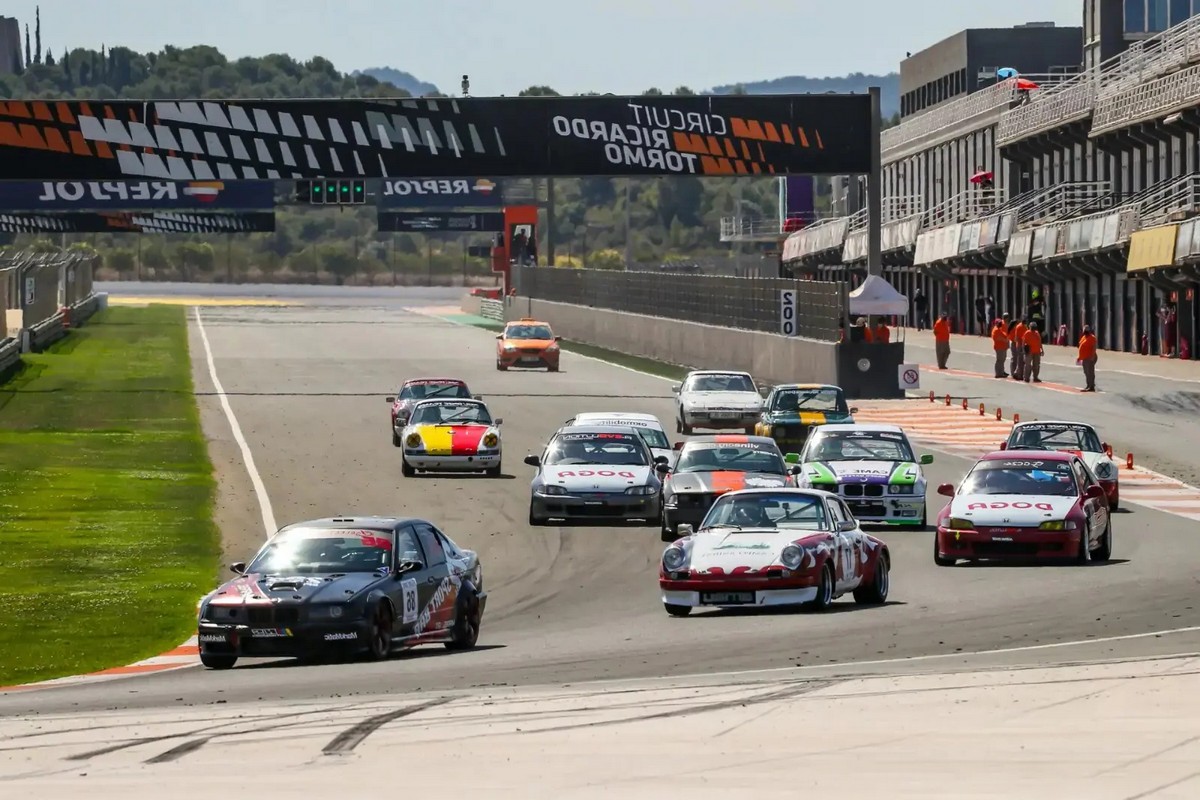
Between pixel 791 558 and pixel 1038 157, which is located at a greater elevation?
pixel 1038 157

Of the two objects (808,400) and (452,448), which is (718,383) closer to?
(808,400)

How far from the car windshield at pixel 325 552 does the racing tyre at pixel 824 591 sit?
4.36m

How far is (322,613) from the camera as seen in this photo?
682 inches

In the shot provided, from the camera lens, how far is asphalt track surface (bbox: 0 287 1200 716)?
53.6 feet

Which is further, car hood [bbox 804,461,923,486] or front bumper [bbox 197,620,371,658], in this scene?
car hood [bbox 804,461,923,486]

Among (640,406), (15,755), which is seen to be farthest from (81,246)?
(15,755)

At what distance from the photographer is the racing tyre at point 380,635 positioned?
57.3 feet

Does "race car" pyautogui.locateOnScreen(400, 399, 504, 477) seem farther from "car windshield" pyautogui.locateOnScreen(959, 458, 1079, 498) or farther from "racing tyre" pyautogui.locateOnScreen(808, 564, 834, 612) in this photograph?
"racing tyre" pyautogui.locateOnScreen(808, 564, 834, 612)

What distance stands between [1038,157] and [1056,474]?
2525 inches

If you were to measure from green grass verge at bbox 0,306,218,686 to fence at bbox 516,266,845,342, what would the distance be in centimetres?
1522

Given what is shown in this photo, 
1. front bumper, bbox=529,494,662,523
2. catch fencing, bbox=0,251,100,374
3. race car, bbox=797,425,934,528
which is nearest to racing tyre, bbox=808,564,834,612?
race car, bbox=797,425,934,528

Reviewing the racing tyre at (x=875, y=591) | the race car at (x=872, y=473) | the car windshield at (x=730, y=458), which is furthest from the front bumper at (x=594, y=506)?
the racing tyre at (x=875, y=591)

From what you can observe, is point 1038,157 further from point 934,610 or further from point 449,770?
point 449,770

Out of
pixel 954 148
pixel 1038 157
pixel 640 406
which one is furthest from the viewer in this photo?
pixel 954 148
